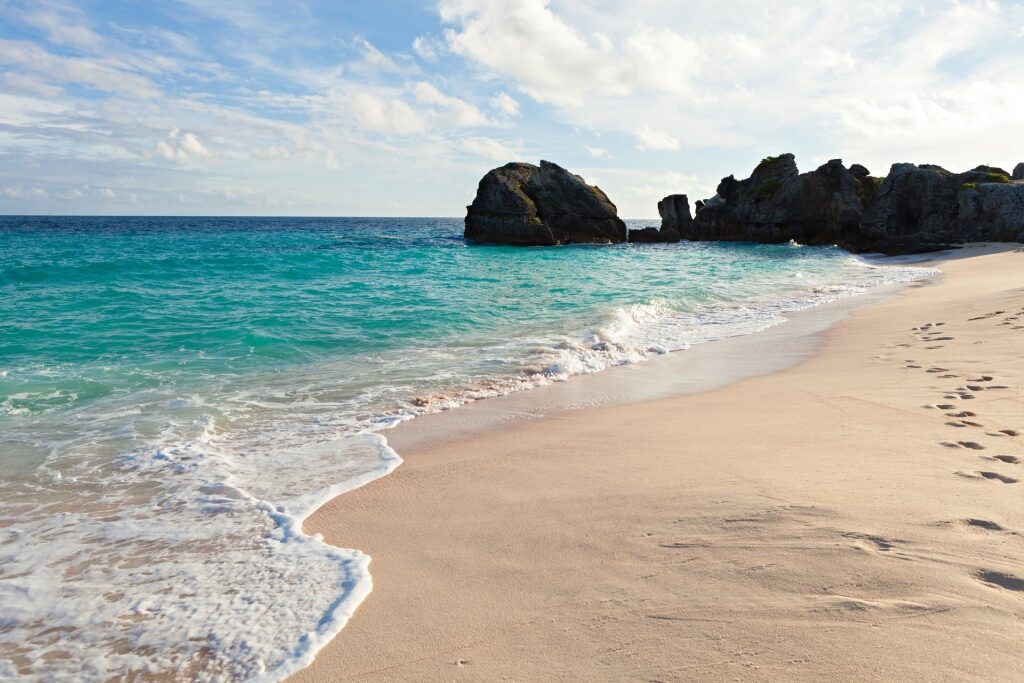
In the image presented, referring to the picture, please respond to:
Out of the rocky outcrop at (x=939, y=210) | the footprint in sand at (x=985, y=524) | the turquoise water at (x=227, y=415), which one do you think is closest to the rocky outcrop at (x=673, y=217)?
the rocky outcrop at (x=939, y=210)

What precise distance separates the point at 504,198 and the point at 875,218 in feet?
89.0

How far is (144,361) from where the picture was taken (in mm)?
10430

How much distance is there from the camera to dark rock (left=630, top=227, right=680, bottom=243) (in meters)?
54.5

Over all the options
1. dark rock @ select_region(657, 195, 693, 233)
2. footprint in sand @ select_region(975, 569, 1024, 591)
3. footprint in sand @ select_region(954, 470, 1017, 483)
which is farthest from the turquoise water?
dark rock @ select_region(657, 195, 693, 233)

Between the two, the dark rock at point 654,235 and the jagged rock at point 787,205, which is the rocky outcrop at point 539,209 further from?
the jagged rock at point 787,205

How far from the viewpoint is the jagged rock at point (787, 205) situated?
144 ft

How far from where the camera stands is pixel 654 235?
54781 mm

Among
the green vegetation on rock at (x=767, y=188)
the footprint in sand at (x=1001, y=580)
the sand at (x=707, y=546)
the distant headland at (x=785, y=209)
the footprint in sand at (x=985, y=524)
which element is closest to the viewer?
the sand at (x=707, y=546)

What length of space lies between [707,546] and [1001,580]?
134 cm

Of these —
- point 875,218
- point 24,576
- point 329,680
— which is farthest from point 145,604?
point 875,218

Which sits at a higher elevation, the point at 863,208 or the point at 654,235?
the point at 863,208

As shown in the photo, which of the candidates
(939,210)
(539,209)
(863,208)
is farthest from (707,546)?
(539,209)

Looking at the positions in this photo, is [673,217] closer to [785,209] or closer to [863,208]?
[785,209]

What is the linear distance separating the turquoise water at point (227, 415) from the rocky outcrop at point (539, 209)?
89.3 ft
